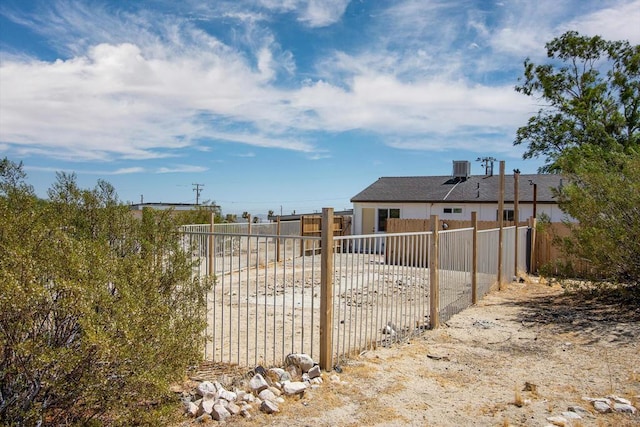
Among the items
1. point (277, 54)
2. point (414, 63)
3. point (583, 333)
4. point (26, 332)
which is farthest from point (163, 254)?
point (414, 63)

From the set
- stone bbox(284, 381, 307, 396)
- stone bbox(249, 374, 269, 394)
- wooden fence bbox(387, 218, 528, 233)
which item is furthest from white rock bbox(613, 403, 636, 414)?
wooden fence bbox(387, 218, 528, 233)

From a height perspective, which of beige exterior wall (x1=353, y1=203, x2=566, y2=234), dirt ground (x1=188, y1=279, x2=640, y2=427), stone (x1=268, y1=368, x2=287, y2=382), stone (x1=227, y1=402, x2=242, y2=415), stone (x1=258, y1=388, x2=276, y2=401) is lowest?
dirt ground (x1=188, y1=279, x2=640, y2=427)

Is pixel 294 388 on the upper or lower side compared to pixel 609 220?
lower

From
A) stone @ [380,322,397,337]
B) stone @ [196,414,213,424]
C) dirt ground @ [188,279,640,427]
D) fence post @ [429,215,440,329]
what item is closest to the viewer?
stone @ [196,414,213,424]

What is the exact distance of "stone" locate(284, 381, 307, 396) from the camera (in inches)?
174

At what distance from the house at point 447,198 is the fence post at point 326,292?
1792 centimetres

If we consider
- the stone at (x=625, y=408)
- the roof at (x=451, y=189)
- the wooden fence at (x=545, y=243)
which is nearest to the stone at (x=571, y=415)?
the stone at (x=625, y=408)

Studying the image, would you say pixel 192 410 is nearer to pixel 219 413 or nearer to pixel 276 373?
pixel 219 413

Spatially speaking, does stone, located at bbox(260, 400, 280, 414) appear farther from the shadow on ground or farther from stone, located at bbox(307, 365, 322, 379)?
the shadow on ground

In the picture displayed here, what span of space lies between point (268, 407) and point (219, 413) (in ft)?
1.40

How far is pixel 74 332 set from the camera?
3.15m

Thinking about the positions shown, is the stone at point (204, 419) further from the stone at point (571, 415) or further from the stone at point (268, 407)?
the stone at point (571, 415)

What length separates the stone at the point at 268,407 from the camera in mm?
4105

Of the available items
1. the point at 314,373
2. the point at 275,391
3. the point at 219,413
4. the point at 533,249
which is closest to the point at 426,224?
the point at 533,249
